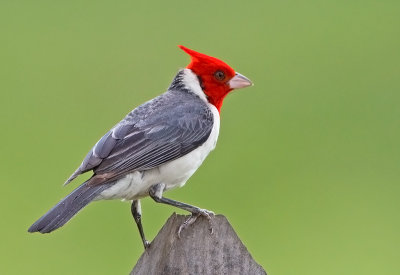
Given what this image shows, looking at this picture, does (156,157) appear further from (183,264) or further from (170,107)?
(183,264)

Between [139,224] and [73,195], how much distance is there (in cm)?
46

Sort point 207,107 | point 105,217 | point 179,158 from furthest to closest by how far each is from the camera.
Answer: point 105,217
point 207,107
point 179,158

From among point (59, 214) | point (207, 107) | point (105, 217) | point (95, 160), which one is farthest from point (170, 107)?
point (105, 217)

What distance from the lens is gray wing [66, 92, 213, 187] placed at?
11.9 ft

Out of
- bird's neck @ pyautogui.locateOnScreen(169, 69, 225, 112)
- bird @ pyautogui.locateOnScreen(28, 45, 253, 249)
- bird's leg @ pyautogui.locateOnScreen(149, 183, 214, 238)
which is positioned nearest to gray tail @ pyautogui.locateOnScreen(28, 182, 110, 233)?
bird @ pyautogui.locateOnScreen(28, 45, 253, 249)

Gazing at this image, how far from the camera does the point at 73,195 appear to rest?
11.2 feet

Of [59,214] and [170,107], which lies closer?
[59,214]

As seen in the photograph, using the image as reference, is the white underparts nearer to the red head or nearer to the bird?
the bird

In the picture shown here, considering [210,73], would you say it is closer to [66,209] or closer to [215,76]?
[215,76]

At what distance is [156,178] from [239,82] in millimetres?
948

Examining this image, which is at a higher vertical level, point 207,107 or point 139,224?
point 207,107

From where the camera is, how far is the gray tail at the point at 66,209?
314cm

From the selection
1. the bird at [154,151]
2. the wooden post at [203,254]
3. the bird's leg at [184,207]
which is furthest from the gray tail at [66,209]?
the wooden post at [203,254]

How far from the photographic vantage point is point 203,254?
9.32 feet
